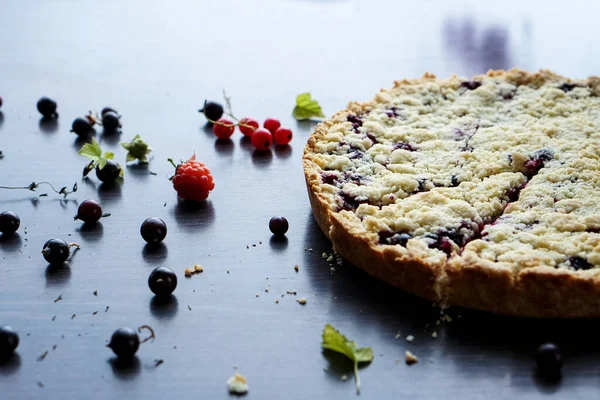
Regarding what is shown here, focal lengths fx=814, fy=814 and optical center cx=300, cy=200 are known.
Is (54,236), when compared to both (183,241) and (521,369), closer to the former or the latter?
(183,241)

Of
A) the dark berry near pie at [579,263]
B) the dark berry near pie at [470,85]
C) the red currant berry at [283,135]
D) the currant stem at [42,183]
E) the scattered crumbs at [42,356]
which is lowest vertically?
the scattered crumbs at [42,356]

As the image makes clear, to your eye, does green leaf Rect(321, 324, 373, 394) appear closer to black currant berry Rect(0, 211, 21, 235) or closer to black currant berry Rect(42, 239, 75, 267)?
black currant berry Rect(42, 239, 75, 267)

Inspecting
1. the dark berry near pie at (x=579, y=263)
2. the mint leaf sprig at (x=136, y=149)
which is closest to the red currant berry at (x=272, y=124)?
the mint leaf sprig at (x=136, y=149)

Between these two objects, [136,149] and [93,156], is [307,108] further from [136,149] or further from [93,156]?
[93,156]

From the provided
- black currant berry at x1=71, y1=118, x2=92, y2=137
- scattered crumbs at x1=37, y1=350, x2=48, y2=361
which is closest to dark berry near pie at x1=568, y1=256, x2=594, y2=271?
scattered crumbs at x1=37, y1=350, x2=48, y2=361

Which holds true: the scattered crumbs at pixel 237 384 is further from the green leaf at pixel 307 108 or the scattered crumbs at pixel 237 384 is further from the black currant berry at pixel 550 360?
the green leaf at pixel 307 108

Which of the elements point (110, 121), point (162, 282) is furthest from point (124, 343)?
point (110, 121)
